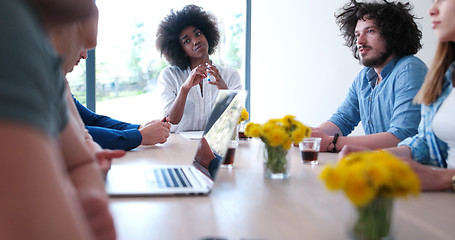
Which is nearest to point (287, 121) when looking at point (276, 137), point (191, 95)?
point (276, 137)

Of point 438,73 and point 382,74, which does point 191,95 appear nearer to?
point 382,74

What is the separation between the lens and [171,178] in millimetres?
1328

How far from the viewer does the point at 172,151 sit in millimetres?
1964

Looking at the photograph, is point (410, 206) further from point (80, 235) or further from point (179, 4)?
point (179, 4)

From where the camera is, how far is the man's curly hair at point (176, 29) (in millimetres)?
3650

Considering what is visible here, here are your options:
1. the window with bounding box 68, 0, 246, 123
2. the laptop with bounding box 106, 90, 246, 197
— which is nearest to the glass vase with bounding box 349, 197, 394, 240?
the laptop with bounding box 106, 90, 246, 197

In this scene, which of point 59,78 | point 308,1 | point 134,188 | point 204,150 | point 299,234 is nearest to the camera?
point 59,78

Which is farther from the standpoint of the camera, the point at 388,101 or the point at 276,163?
the point at 388,101

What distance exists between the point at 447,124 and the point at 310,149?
50 cm

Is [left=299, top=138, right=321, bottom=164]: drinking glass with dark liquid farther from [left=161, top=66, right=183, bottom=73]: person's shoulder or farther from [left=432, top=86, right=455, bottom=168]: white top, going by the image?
[left=161, top=66, right=183, bottom=73]: person's shoulder

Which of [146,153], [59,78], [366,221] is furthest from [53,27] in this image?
[146,153]

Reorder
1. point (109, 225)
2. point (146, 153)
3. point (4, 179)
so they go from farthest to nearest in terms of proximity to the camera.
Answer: point (146, 153)
point (109, 225)
point (4, 179)

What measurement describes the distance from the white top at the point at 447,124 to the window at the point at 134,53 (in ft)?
9.52

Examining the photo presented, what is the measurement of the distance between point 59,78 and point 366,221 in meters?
0.52
